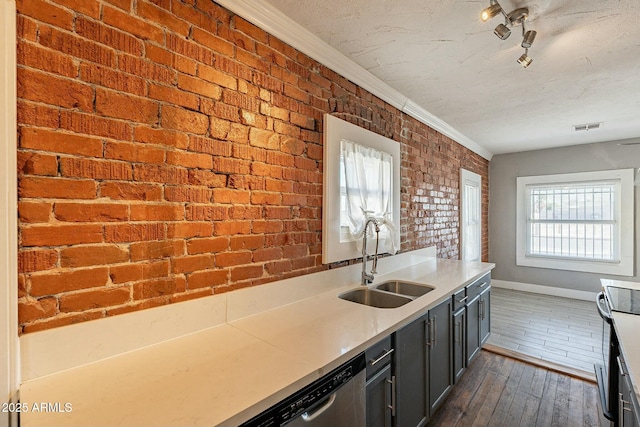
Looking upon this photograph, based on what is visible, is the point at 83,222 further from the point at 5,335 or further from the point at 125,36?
the point at 125,36

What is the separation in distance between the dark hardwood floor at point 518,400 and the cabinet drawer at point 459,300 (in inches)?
28.8

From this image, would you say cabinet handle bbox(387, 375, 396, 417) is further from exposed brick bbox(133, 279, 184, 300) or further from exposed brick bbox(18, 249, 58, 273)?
exposed brick bbox(18, 249, 58, 273)

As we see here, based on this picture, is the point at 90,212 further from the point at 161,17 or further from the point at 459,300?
the point at 459,300

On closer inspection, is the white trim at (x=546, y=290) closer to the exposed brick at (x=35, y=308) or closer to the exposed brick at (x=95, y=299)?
the exposed brick at (x=95, y=299)

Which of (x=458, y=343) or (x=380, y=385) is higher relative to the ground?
(x=380, y=385)

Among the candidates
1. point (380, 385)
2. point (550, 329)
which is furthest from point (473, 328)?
point (550, 329)

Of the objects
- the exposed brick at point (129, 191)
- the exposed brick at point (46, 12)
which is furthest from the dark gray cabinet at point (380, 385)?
the exposed brick at point (46, 12)

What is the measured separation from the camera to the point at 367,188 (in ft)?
7.71

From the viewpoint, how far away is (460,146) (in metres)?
4.36

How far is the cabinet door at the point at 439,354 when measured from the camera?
1906mm

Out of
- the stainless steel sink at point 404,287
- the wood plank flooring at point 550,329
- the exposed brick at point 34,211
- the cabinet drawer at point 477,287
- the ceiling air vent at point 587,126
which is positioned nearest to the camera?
the exposed brick at point 34,211

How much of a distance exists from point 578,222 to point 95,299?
6.34 meters

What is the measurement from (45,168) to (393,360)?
1683 mm

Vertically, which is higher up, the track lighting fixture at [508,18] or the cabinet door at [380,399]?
the track lighting fixture at [508,18]
